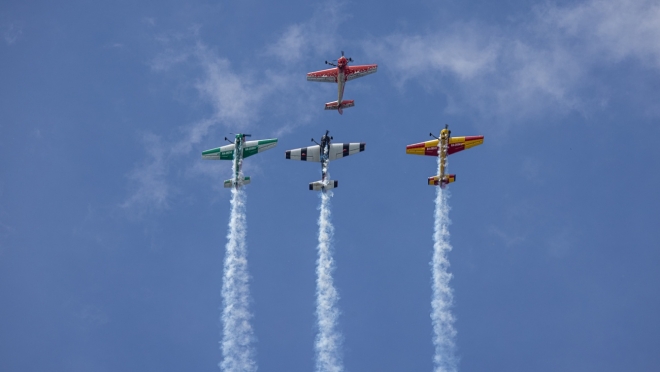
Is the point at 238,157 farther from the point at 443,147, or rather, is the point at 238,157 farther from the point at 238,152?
the point at 443,147

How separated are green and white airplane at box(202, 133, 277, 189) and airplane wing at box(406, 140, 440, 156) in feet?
46.7

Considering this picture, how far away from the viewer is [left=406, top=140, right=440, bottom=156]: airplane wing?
109 meters

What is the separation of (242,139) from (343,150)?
10.3 meters

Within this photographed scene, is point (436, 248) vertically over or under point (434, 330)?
over

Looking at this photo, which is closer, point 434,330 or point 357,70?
point 434,330

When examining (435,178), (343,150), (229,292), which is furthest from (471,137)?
(229,292)

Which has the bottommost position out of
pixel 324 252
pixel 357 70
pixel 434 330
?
pixel 434 330

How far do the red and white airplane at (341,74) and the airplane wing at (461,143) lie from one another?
13.0 meters

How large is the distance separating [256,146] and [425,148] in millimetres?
17149

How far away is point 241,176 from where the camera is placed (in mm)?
108938

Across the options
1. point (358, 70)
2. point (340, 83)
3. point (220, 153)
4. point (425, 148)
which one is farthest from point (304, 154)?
point (425, 148)

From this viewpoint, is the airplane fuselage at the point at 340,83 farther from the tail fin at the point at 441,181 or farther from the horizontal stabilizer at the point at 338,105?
A: the tail fin at the point at 441,181

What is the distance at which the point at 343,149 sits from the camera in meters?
111

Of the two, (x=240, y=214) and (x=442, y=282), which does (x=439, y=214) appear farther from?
(x=240, y=214)
